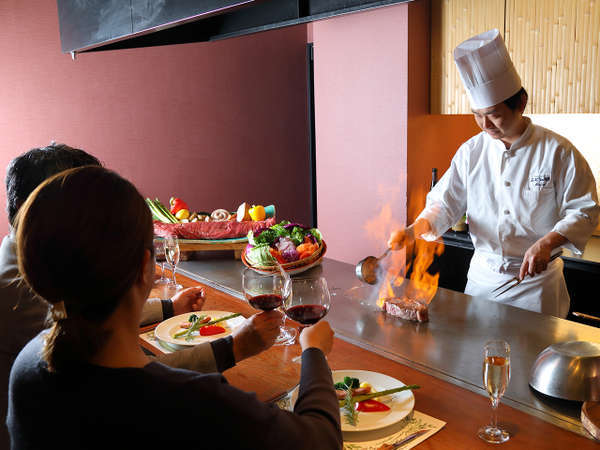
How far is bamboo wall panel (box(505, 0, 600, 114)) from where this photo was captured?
270 centimetres

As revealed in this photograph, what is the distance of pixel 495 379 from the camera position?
1115 millimetres

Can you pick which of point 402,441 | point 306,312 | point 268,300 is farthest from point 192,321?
point 402,441

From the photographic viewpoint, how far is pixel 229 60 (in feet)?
15.6

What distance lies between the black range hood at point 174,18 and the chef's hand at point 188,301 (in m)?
0.89

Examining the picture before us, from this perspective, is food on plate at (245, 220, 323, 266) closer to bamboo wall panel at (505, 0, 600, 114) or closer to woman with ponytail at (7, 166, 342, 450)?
woman with ponytail at (7, 166, 342, 450)

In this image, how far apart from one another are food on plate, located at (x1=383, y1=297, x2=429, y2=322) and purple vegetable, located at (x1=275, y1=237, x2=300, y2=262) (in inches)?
21.6

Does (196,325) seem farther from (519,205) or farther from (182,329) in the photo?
(519,205)

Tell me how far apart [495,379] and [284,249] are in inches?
50.3

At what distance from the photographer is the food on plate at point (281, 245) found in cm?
225

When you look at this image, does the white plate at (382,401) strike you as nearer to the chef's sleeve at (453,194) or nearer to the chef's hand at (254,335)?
the chef's hand at (254,335)

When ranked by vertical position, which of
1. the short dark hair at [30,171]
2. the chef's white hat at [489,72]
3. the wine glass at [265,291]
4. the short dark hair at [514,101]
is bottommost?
the wine glass at [265,291]

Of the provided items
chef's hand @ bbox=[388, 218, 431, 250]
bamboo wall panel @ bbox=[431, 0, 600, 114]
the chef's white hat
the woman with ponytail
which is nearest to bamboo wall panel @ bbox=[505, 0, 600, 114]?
bamboo wall panel @ bbox=[431, 0, 600, 114]

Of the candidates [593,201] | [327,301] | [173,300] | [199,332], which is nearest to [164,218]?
[173,300]

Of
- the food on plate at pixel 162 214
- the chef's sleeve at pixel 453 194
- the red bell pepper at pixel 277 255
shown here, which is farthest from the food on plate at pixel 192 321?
the chef's sleeve at pixel 453 194
